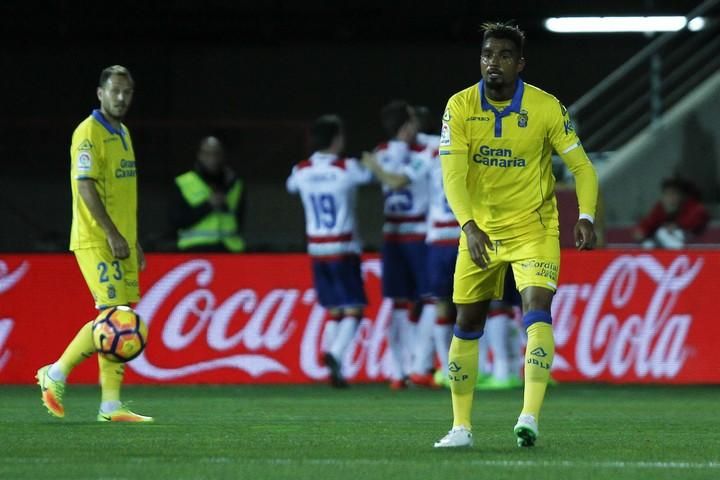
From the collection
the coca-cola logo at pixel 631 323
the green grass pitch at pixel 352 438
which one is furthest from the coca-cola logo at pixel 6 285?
the coca-cola logo at pixel 631 323

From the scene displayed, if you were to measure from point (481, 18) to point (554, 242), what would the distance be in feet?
50.9

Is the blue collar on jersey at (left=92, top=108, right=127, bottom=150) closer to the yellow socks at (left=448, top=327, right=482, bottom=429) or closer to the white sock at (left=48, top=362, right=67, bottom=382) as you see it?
the white sock at (left=48, top=362, right=67, bottom=382)

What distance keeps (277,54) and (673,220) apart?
32.1 feet

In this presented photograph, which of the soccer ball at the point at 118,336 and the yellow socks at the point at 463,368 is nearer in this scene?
the yellow socks at the point at 463,368

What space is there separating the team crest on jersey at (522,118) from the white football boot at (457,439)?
1441 millimetres

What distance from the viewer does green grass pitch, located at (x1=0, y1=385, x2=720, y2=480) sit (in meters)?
6.65

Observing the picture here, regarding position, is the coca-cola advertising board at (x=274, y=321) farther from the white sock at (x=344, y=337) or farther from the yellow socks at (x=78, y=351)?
the yellow socks at (x=78, y=351)

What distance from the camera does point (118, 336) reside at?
903cm

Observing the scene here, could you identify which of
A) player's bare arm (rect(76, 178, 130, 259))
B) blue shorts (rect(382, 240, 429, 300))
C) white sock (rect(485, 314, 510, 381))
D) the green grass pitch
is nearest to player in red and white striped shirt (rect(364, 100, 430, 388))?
blue shorts (rect(382, 240, 429, 300))

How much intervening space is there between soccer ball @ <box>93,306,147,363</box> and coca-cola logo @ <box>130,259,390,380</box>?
178 inches

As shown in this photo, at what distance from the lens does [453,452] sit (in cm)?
741

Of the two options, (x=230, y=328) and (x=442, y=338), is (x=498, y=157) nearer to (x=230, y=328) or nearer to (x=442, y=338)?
(x=442, y=338)

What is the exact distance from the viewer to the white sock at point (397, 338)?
13422mm

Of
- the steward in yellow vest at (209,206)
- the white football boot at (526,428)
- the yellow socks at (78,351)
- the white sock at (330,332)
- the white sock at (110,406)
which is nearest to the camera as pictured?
the white football boot at (526,428)
